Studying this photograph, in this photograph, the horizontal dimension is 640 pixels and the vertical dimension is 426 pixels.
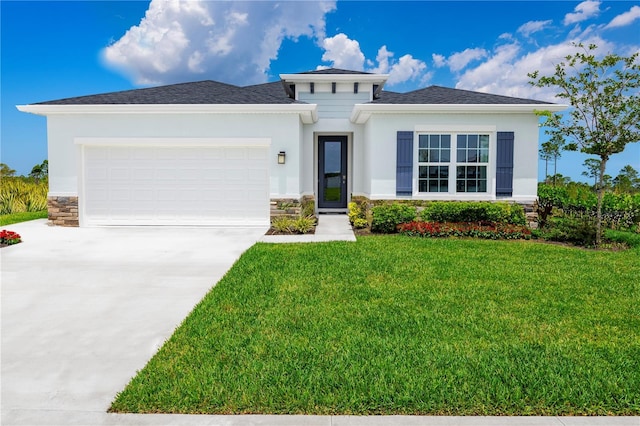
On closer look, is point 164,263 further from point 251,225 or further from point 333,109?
point 333,109

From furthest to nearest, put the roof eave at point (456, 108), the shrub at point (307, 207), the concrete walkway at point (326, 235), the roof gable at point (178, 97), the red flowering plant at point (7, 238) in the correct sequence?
the shrub at point (307, 207) → the roof gable at point (178, 97) → the roof eave at point (456, 108) → the concrete walkway at point (326, 235) → the red flowering plant at point (7, 238)

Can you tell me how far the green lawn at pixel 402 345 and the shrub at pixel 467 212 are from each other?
4134 millimetres

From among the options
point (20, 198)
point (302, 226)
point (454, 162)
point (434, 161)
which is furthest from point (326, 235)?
point (20, 198)

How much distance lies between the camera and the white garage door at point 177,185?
11484 millimetres

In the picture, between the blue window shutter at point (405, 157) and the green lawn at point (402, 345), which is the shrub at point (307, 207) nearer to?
the blue window shutter at point (405, 157)

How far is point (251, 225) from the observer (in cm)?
1157

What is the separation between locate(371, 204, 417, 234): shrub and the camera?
1047 cm

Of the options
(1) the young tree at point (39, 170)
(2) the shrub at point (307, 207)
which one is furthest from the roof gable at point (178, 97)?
(1) the young tree at point (39, 170)

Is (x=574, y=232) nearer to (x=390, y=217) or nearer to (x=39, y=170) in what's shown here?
(x=390, y=217)

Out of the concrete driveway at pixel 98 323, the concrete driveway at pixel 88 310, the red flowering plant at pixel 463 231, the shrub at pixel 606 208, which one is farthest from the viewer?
the shrub at pixel 606 208

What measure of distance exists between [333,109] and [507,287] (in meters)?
9.33

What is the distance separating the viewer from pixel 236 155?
1146 centimetres

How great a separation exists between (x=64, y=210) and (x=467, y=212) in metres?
11.1

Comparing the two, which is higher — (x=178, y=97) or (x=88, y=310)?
(x=178, y=97)
